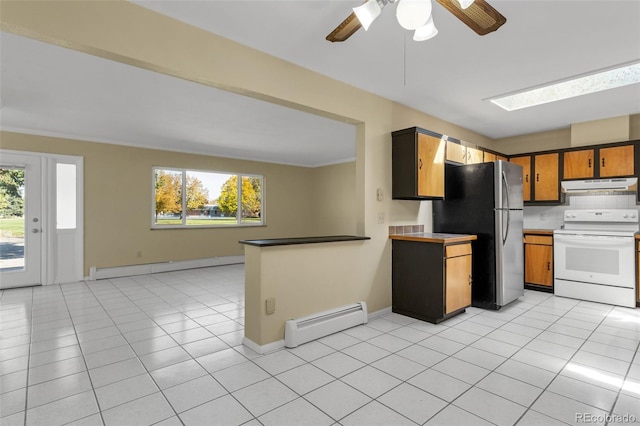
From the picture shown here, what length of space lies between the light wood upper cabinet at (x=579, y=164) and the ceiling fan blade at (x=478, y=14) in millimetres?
Answer: 3960

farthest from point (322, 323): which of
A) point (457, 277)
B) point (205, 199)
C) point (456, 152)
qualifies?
point (205, 199)

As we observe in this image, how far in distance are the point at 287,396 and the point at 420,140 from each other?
289cm

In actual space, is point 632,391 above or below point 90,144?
below

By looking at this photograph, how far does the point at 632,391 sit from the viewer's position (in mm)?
2072

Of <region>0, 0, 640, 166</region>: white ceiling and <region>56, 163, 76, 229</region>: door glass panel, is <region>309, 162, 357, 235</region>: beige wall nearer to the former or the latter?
<region>0, 0, 640, 166</region>: white ceiling

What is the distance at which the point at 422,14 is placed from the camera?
4.89ft

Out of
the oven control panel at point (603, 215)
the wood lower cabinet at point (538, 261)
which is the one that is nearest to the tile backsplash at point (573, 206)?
the oven control panel at point (603, 215)

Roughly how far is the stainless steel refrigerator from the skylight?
805 millimetres

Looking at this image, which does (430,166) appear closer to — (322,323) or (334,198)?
(322,323)

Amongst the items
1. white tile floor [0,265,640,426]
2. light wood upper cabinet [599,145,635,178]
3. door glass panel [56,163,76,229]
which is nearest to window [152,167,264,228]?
door glass panel [56,163,76,229]

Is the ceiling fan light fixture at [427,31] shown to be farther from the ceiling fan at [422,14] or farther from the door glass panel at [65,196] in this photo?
the door glass panel at [65,196]

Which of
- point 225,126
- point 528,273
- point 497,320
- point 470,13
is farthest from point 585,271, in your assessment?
point 225,126

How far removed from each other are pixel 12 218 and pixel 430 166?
6.30 meters

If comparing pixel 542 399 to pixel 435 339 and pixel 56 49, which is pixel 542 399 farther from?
pixel 56 49
